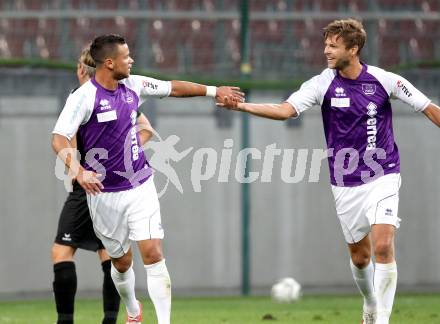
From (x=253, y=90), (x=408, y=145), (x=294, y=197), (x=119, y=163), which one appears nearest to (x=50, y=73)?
(x=253, y=90)

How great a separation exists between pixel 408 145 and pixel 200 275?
288 cm

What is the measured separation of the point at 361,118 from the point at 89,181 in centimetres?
199

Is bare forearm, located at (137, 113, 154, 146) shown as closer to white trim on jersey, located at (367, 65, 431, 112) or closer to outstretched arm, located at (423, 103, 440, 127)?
white trim on jersey, located at (367, 65, 431, 112)

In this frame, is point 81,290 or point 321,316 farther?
point 81,290

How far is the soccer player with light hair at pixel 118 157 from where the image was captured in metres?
7.30

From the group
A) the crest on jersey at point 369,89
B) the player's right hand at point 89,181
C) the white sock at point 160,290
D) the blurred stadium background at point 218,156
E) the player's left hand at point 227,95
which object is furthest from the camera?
the blurred stadium background at point 218,156

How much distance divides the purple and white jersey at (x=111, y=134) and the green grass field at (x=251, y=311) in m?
2.02

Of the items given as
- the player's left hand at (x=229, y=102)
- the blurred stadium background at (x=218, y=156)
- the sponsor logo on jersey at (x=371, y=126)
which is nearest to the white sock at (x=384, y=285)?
the sponsor logo on jersey at (x=371, y=126)

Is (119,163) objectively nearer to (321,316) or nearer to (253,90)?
(321,316)

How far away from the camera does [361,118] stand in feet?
25.3

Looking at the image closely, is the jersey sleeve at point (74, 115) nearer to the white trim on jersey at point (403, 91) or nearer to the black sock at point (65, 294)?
the black sock at point (65, 294)

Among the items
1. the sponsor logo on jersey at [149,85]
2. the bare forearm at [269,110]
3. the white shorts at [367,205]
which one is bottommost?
the white shorts at [367,205]

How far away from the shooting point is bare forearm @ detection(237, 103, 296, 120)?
7707 mm

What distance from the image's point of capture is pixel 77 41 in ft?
43.9
